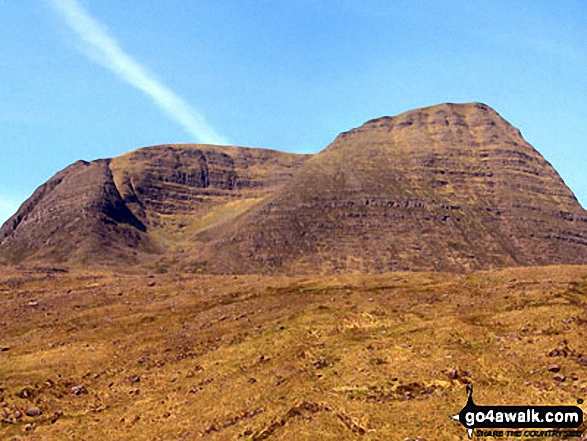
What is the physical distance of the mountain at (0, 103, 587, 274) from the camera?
409 ft

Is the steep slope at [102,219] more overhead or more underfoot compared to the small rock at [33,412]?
more overhead

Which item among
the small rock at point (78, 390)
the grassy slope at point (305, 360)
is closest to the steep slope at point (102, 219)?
the grassy slope at point (305, 360)

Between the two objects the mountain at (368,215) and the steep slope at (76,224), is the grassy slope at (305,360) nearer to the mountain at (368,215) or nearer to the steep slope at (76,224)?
the mountain at (368,215)

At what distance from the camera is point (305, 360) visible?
19875 millimetres

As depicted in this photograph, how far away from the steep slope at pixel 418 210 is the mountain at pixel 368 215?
1.18ft

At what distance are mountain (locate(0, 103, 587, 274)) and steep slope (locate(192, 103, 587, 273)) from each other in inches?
14.1

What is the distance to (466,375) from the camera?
55.9ft

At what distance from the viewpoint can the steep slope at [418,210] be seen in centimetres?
12344

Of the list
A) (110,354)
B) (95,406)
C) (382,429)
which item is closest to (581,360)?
(382,429)

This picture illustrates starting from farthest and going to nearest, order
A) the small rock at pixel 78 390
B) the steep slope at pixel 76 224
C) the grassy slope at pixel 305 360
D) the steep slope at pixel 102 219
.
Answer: the steep slope at pixel 102 219, the steep slope at pixel 76 224, the small rock at pixel 78 390, the grassy slope at pixel 305 360

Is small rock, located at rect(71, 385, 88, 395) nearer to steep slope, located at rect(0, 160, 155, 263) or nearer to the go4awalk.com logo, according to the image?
the go4awalk.com logo

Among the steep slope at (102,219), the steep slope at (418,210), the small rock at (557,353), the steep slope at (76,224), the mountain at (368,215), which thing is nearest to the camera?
the small rock at (557,353)

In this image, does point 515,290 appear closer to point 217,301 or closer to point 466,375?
point 466,375

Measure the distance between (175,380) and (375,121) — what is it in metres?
177
